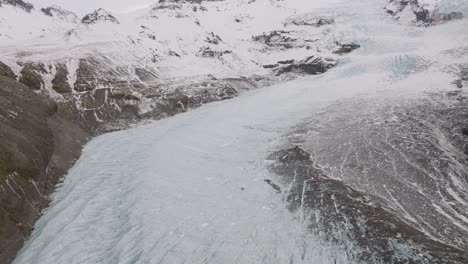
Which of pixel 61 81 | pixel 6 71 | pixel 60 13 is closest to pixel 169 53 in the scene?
pixel 61 81

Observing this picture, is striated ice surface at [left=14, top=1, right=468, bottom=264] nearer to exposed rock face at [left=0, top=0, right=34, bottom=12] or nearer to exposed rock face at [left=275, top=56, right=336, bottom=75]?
exposed rock face at [left=275, top=56, right=336, bottom=75]

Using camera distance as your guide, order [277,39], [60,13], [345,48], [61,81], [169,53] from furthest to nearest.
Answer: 1. [60,13]
2. [277,39]
3. [345,48]
4. [169,53]
5. [61,81]

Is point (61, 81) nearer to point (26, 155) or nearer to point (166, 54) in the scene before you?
point (26, 155)

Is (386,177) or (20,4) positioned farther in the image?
(20,4)

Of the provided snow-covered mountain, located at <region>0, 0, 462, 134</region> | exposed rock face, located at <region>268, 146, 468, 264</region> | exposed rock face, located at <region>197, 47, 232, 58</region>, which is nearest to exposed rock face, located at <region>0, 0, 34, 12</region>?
snow-covered mountain, located at <region>0, 0, 462, 134</region>

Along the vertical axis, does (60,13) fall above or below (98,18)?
above


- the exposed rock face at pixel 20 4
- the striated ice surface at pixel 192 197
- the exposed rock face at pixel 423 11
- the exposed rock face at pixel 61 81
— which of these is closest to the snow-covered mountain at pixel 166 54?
the exposed rock face at pixel 61 81
